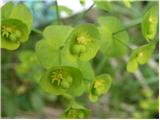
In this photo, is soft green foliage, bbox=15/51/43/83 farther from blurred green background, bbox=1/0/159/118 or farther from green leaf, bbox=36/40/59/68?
green leaf, bbox=36/40/59/68

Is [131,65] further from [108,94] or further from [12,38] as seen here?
[108,94]

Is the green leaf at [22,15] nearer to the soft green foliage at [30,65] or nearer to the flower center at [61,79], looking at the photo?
the flower center at [61,79]

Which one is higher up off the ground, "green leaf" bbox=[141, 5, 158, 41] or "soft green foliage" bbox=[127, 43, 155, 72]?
"green leaf" bbox=[141, 5, 158, 41]

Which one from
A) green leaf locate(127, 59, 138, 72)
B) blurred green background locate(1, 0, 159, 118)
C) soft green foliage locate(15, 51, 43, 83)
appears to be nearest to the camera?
green leaf locate(127, 59, 138, 72)

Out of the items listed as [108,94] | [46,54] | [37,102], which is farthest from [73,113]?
[108,94]

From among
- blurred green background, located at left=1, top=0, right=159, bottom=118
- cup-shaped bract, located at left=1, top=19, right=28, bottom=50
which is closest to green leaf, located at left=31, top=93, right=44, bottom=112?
blurred green background, located at left=1, top=0, right=159, bottom=118

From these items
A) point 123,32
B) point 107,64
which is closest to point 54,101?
point 107,64
